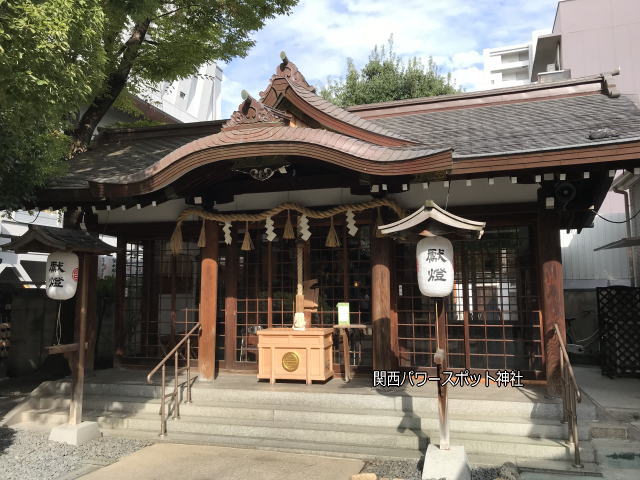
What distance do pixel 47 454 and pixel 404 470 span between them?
14.7 ft

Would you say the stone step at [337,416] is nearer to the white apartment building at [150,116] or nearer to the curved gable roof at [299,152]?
the curved gable roof at [299,152]

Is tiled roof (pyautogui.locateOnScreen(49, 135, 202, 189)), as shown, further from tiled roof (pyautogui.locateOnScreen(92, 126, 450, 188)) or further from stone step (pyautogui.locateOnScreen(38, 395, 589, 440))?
stone step (pyautogui.locateOnScreen(38, 395, 589, 440))

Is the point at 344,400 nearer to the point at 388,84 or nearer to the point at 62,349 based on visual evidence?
the point at 62,349

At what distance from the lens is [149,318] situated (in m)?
9.84

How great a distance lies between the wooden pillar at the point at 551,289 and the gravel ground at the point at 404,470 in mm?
2151

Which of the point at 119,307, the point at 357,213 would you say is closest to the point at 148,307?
the point at 119,307

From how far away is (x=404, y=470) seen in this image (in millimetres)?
5379

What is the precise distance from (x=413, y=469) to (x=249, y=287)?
15.3ft

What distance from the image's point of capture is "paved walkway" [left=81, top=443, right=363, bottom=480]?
5410mm

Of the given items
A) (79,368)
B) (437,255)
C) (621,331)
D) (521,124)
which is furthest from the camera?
(621,331)

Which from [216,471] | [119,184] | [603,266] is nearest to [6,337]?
[119,184]

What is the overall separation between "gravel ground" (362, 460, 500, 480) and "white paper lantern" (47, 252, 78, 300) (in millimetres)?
4663

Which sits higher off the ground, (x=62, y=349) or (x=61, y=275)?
(x=61, y=275)

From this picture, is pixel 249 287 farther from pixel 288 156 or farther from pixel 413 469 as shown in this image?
pixel 413 469
